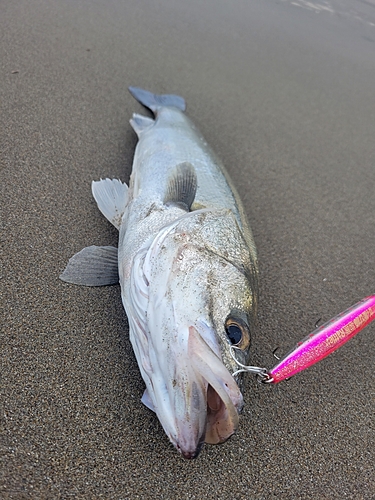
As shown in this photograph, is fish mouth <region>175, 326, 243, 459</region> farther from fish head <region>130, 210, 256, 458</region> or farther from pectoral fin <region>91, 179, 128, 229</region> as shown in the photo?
pectoral fin <region>91, 179, 128, 229</region>

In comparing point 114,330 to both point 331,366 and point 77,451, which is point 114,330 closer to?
point 77,451

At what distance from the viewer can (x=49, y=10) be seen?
14.3ft

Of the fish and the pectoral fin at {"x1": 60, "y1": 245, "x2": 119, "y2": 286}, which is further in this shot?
the pectoral fin at {"x1": 60, "y1": 245, "x2": 119, "y2": 286}

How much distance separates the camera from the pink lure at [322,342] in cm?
177

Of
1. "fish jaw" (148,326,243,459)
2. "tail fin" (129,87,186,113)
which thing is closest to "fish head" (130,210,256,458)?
"fish jaw" (148,326,243,459)

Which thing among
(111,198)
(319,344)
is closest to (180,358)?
(319,344)

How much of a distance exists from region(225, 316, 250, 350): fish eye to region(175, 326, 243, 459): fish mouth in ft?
0.58

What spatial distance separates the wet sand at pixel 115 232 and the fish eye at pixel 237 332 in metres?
0.51

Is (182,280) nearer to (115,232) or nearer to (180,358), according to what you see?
(180,358)

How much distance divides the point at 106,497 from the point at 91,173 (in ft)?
7.07

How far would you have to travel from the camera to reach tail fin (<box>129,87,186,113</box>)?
367 centimetres

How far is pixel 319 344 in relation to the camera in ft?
6.06

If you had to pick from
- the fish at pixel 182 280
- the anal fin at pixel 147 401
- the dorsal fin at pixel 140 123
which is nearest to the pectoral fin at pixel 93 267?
the fish at pixel 182 280

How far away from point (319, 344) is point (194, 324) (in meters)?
0.67
